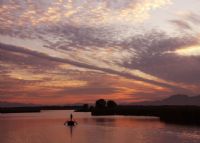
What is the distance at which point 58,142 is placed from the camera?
52.3m

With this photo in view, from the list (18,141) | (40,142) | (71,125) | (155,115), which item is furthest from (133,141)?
(155,115)

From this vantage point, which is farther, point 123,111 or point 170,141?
point 123,111

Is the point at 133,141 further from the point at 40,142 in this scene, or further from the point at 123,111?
the point at 123,111

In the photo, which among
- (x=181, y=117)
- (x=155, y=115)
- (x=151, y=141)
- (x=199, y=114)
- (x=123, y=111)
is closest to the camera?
(x=151, y=141)

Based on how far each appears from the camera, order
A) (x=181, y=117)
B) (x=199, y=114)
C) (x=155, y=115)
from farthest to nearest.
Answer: (x=155, y=115), (x=181, y=117), (x=199, y=114)

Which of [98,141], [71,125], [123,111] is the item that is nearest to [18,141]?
[98,141]

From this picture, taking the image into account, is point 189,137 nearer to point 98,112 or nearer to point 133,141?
point 133,141

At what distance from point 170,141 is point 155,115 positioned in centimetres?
8029

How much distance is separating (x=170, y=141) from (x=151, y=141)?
2.74 metres

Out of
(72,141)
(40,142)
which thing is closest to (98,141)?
(72,141)

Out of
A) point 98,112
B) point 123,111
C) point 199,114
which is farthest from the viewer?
point 98,112

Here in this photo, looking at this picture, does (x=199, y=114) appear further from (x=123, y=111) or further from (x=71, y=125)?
(x=123, y=111)

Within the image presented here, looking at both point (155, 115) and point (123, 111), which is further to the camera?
point (123, 111)

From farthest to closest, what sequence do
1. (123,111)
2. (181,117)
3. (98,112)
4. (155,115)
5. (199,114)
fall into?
(98,112), (123,111), (155,115), (181,117), (199,114)
